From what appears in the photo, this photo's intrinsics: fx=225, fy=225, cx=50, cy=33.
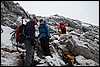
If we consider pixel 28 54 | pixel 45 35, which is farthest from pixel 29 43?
pixel 45 35

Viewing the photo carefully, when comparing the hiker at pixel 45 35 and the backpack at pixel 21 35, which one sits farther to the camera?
the hiker at pixel 45 35

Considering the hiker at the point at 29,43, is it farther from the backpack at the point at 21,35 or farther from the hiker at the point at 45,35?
the hiker at the point at 45,35

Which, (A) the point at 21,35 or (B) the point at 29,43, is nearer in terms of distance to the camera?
(B) the point at 29,43

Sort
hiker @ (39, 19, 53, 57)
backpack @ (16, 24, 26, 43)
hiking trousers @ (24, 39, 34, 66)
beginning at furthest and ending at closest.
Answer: hiker @ (39, 19, 53, 57) → backpack @ (16, 24, 26, 43) → hiking trousers @ (24, 39, 34, 66)

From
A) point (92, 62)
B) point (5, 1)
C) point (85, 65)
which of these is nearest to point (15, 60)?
point (85, 65)

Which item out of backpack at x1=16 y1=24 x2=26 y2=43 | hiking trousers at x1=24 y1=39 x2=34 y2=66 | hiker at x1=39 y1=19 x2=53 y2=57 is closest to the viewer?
hiking trousers at x1=24 y1=39 x2=34 y2=66

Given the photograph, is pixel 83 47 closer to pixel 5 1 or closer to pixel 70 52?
pixel 70 52

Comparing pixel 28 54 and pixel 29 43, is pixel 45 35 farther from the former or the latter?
pixel 28 54

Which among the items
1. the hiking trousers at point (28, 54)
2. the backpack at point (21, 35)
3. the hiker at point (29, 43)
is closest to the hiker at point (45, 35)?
the hiker at point (29, 43)

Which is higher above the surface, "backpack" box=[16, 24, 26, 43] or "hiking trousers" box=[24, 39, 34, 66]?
"backpack" box=[16, 24, 26, 43]

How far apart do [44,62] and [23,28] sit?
2.41 metres

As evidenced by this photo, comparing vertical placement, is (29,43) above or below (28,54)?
above

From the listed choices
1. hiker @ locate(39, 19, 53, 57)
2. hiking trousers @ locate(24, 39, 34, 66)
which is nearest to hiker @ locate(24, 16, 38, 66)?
hiking trousers @ locate(24, 39, 34, 66)

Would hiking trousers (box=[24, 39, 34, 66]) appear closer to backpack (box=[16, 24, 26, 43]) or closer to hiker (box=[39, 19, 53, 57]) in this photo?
backpack (box=[16, 24, 26, 43])
